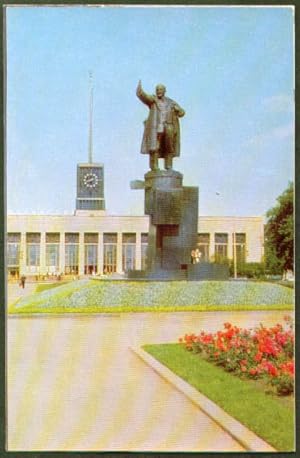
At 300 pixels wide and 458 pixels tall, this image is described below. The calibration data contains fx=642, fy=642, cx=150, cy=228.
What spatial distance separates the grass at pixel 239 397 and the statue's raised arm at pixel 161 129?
2.14m

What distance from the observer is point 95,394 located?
4.24 meters

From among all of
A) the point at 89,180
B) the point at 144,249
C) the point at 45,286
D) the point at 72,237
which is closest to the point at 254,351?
the point at 45,286

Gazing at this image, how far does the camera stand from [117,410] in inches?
163

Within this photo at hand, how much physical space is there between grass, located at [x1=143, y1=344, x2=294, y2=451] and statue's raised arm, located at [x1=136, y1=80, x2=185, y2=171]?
2.14 metres

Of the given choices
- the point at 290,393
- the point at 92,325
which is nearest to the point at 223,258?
the point at 92,325

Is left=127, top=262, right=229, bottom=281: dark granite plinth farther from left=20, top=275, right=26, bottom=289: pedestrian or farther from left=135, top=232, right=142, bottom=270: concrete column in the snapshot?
left=20, top=275, right=26, bottom=289: pedestrian

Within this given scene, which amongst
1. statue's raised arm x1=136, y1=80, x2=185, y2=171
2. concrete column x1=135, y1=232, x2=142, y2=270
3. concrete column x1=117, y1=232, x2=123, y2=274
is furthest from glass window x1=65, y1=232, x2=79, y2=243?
statue's raised arm x1=136, y1=80, x2=185, y2=171

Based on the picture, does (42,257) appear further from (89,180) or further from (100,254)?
(100,254)

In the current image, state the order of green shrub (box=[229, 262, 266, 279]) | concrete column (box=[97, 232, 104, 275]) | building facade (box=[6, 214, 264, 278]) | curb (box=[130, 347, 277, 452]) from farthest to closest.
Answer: concrete column (box=[97, 232, 104, 275])
green shrub (box=[229, 262, 266, 279])
building facade (box=[6, 214, 264, 278])
curb (box=[130, 347, 277, 452])

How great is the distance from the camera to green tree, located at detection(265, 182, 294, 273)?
188 inches

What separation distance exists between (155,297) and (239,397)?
172 centimetres

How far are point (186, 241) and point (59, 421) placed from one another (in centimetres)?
349

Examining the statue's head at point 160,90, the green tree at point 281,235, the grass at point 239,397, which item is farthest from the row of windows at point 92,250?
the statue's head at point 160,90

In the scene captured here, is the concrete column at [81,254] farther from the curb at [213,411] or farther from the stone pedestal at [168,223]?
the curb at [213,411]
